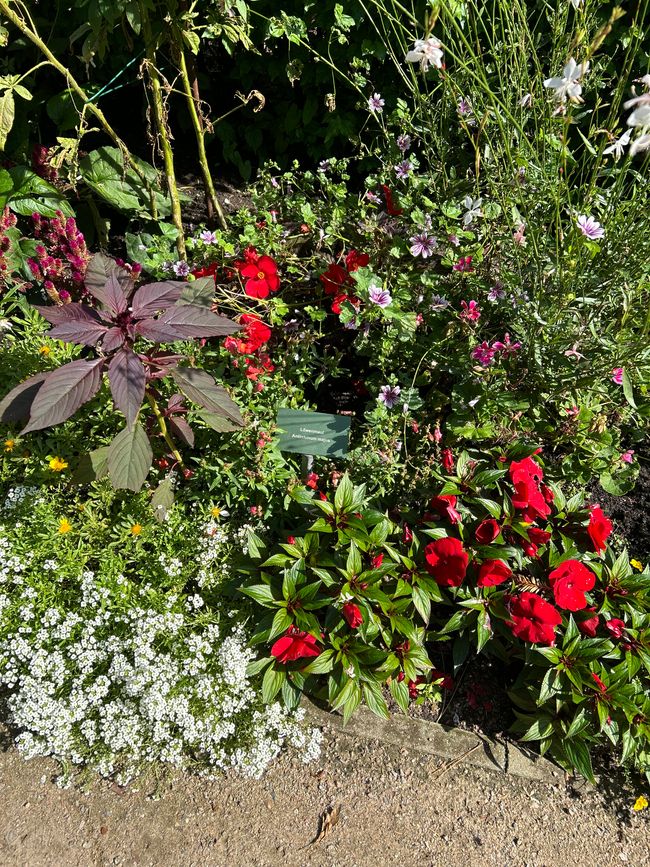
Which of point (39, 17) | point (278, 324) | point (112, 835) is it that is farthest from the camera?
point (39, 17)

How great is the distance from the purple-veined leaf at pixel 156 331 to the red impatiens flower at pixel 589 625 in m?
1.46

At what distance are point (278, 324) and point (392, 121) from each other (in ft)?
3.01

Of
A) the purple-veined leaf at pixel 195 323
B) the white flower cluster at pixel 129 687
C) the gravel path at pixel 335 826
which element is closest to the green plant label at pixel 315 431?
the purple-veined leaf at pixel 195 323

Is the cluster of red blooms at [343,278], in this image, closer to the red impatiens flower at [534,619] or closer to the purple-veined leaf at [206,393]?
the purple-veined leaf at [206,393]

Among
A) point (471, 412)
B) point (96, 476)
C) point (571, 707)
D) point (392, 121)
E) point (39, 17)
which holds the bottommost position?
point (571, 707)

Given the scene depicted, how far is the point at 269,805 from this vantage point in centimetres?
177

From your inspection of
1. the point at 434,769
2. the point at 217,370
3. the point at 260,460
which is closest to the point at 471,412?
the point at 260,460

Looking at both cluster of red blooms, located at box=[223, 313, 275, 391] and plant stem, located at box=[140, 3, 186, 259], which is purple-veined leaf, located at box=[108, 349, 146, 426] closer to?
cluster of red blooms, located at box=[223, 313, 275, 391]

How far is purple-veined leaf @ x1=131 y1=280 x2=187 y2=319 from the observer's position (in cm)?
150

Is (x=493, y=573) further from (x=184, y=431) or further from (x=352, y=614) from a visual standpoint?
(x=184, y=431)

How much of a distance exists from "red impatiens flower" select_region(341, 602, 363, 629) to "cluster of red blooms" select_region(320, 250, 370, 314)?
3.30 feet

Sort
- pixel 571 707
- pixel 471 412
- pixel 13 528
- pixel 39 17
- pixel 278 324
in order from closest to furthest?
pixel 571 707, pixel 13 528, pixel 471 412, pixel 278 324, pixel 39 17

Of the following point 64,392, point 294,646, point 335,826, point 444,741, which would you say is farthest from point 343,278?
point 335,826

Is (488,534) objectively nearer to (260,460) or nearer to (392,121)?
(260,460)
